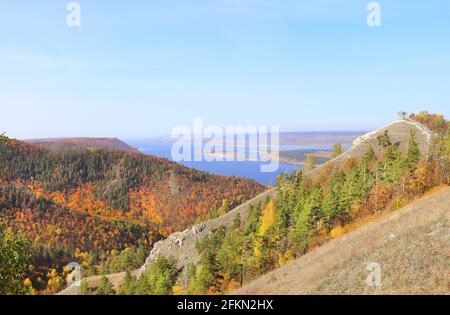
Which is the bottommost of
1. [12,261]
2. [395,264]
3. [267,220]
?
[267,220]

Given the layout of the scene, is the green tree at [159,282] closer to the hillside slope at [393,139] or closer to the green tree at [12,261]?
the green tree at [12,261]

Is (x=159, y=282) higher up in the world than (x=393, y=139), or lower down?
lower down

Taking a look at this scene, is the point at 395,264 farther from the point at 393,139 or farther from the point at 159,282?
the point at 393,139

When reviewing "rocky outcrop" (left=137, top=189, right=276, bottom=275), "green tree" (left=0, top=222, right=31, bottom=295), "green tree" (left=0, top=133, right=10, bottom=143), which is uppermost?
"green tree" (left=0, top=133, right=10, bottom=143)

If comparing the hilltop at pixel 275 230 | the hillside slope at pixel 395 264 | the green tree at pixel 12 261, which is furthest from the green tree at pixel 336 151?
the green tree at pixel 12 261

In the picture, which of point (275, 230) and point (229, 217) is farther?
point (229, 217)

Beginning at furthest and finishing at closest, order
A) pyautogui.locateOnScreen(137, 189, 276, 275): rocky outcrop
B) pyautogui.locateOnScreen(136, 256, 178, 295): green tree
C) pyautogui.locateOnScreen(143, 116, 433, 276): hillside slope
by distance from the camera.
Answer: pyautogui.locateOnScreen(143, 116, 433, 276): hillside slope
pyautogui.locateOnScreen(137, 189, 276, 275): rocky outcrop
pyautogui.locateOnScreen(136, 256, 178, 295): green tree

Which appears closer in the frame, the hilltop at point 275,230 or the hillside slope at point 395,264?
the hillside slope at point 395,264

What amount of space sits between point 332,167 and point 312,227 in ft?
202

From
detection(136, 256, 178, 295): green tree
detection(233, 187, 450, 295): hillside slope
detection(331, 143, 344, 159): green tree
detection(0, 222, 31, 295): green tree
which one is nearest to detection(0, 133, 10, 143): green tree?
detection(0, 222, 31, 295): green tree

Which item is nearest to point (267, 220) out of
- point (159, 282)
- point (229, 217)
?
point (159, 282)

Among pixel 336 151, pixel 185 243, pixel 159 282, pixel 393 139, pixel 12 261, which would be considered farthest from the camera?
pixel 336 151

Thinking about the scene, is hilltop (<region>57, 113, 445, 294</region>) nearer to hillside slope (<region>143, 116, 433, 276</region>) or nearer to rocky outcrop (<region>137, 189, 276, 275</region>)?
rocky outcrop (<region>137, 189, 276, 275</region>)
